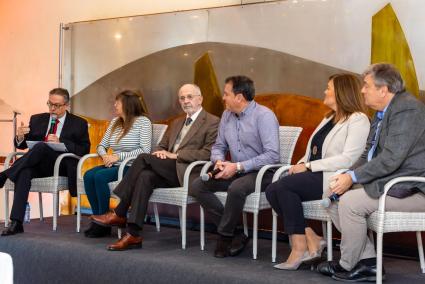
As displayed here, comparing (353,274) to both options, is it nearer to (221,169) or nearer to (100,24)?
(221,169)

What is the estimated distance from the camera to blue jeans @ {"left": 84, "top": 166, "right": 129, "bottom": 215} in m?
5.08

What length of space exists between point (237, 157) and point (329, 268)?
1.19 m

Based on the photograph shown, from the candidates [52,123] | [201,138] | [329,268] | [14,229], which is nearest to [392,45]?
[201,138]

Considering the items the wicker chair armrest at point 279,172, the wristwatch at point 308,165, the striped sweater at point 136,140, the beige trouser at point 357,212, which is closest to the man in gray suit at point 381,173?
the beige trouser at point 357,212

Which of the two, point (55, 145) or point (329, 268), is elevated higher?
point (55, 145)

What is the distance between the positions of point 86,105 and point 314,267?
132 inches

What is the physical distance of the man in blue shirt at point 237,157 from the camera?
4352mm

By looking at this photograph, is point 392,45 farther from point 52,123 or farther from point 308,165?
point 52,123

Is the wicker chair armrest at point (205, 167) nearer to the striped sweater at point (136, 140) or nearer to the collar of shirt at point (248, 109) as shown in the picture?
the collar of shirt at point (248, 109)

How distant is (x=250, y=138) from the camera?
15.2 feet

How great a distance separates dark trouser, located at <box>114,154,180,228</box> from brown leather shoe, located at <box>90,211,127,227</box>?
0.11ft

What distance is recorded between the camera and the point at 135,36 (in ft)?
20.3

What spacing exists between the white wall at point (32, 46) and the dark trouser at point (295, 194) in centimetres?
311

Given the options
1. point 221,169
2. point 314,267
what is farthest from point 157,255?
point 314,267
